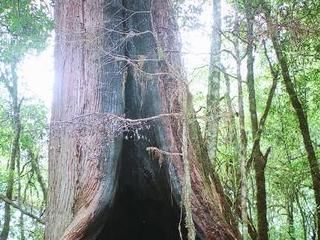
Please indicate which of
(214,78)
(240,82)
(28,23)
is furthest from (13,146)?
(240,82)

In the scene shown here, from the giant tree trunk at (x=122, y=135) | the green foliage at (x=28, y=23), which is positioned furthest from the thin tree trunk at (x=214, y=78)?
the green foliage at (x=28, y=23)

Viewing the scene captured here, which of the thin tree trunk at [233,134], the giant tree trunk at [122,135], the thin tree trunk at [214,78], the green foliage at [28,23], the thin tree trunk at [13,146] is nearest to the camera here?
the giant tree trunk at [122,135]

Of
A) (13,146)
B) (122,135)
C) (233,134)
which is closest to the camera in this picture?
(122,135)

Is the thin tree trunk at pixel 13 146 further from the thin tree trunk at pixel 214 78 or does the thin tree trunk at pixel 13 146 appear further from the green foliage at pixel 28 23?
the thin tree trunk at pixel 214 78

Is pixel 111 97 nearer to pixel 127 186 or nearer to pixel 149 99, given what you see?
pixel 149 99

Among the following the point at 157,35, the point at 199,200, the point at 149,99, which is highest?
the point at 157,35

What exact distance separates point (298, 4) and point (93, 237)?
6275 millimetres

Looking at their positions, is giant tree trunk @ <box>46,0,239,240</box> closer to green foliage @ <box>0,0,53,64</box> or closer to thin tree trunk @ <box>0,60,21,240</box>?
green foliage @ <box>0,0,53,64</box>

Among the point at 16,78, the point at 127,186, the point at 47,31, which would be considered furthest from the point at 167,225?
the point at 16,78

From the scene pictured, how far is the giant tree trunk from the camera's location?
3.79 meters

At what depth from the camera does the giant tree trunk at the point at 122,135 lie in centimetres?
379

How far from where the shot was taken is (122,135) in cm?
400

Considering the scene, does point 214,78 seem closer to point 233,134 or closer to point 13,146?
point 233,134

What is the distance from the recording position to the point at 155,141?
13.4 feet
